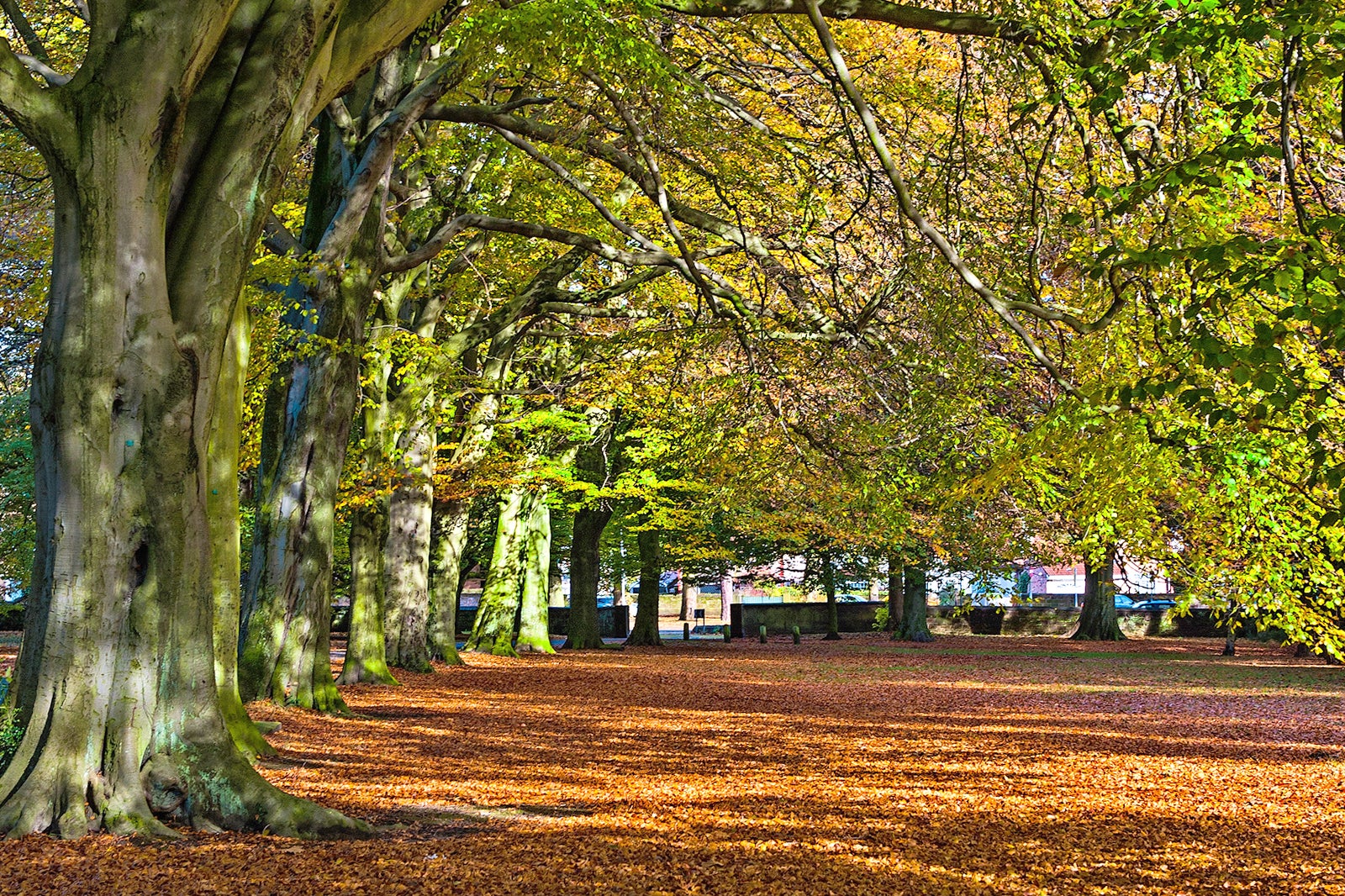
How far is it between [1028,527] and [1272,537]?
1428 cm

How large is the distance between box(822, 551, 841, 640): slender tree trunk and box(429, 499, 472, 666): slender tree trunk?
16162 mm

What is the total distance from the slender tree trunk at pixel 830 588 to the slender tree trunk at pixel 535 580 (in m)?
11.8

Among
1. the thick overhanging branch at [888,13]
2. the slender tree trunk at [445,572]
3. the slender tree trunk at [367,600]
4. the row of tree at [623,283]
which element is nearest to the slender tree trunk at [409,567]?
the row of tree at [623,283]

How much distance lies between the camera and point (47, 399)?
6.02 meters

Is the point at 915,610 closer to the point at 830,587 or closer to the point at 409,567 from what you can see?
the point at 830,587

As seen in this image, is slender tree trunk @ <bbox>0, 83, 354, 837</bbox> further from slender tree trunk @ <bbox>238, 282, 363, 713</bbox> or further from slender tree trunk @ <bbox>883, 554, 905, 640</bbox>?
slender tree trunk @ <bbox>883, 554, 905, 640</bbox>

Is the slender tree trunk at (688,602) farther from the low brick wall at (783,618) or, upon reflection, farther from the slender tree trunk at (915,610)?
the slender tree trunk at (915,610)

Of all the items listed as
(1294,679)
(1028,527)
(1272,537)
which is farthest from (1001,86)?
(1294,679)

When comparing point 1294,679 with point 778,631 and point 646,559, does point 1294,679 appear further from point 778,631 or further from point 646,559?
point 778,631

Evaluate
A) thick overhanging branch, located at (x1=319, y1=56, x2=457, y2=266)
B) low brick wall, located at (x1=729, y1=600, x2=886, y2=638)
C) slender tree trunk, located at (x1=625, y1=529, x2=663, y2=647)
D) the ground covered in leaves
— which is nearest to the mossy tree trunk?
low brick wall, located at (x1=729, y1=600, x2=886, y2=638)

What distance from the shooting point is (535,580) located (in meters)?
28.0

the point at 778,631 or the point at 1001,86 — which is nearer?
the point at 1001,86

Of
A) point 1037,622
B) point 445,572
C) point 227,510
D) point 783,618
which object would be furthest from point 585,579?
point 227,510

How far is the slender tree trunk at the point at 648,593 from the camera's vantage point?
3216cm
